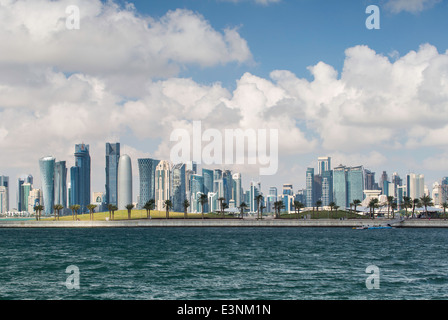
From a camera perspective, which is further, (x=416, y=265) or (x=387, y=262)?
(x=387, y=262)

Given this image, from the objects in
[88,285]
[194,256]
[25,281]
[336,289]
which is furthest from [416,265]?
[25,281]

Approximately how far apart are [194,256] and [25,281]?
3111 cm

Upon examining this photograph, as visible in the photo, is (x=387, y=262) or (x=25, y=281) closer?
(x=25, y=281)

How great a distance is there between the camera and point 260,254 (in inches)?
3187

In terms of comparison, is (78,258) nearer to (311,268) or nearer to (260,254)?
(260,254)
